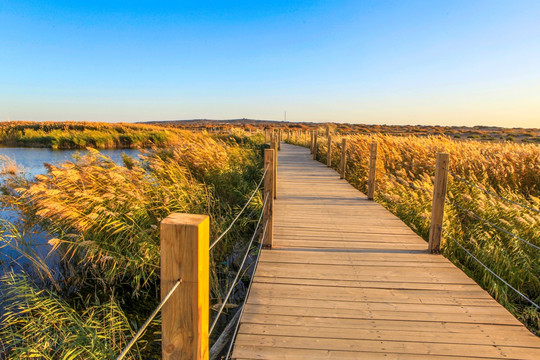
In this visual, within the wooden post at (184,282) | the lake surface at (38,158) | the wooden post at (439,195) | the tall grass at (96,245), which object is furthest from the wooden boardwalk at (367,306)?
the lake surface at (38,158)

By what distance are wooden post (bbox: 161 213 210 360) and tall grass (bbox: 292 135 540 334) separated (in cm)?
366

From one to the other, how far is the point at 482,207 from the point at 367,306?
11.6 feet

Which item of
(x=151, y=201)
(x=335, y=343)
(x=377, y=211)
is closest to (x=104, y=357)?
(x=335, y=343)

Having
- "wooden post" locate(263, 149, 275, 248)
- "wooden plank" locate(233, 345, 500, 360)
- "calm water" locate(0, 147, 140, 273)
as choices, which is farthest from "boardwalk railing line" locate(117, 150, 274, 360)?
"calm water" locate(0, 147, 140, 273)

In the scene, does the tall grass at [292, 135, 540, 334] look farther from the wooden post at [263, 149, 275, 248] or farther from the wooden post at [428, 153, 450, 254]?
the wooden post at [263, 149, 275, 248]

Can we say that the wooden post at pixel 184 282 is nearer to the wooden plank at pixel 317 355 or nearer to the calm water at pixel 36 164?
the wooden plank at pixel 317 355

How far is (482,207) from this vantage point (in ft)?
17.7

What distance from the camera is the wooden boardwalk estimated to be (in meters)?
2.39

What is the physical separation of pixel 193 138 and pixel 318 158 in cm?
713

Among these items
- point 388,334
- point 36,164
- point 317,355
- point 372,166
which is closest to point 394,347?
point 388,334

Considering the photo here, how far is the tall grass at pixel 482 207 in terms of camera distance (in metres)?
4.05

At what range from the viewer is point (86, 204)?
4.52 meters

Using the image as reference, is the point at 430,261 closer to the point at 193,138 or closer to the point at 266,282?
the point at 266,282

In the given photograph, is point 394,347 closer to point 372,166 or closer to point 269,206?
point 269,206
